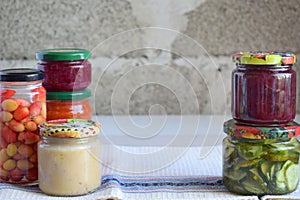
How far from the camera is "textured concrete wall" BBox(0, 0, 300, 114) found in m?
1.53

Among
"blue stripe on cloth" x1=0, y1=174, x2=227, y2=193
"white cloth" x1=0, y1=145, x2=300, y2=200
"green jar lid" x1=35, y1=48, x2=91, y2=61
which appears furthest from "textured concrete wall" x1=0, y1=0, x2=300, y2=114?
"blue stripe on cloth" x1=0, y1=174, x2=227, y2=193

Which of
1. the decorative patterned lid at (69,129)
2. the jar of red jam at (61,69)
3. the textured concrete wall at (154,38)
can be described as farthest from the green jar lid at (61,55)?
the textured concrete wall at (154,38)

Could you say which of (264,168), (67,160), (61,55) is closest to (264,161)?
(264,168)

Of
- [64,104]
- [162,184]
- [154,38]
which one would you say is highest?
[154,38]

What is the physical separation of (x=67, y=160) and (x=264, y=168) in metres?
0.28

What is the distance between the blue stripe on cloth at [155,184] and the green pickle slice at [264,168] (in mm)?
46

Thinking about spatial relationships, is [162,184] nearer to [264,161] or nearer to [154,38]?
[264,161]

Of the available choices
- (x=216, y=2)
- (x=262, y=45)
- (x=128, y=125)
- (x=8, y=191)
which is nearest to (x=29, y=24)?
(x=128, y=125)

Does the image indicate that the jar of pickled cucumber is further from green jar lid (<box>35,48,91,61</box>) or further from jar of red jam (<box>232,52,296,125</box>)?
green jar lid (<box>35,48,91,61</box>)

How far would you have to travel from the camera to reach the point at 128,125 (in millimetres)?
1442

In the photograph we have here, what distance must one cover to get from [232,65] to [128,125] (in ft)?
1.11

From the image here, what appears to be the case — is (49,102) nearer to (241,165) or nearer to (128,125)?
(241,165)

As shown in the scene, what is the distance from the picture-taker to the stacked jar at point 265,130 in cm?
84

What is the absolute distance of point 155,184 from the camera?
0.91 meters
